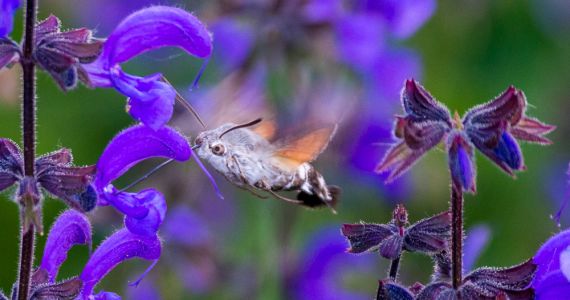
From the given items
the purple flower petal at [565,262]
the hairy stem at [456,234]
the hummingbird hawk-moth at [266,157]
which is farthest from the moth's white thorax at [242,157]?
the purple flower petal at [565,262]

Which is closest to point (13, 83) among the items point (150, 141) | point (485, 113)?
point (150, 141)

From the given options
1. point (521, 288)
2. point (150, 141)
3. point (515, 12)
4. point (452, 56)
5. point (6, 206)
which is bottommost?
point (6, 206)

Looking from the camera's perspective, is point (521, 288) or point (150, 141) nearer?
point (521, 288)

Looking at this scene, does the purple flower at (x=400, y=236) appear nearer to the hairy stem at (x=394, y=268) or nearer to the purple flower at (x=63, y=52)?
the hairy stem at (x=394, y=268)

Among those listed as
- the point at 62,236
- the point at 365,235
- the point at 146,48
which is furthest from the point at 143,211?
the point at 365,235

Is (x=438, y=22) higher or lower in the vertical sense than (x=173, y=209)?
higher

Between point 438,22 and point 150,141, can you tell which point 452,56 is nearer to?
point 438,22
